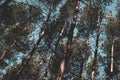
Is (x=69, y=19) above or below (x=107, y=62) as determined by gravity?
above

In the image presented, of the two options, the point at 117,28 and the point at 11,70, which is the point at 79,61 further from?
the point at 11,70

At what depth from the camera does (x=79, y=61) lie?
23688 mm

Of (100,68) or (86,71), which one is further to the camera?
(86,71)

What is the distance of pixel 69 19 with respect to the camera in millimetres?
24188

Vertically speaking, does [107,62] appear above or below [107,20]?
below

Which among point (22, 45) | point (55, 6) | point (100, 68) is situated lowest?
point (100, 68)

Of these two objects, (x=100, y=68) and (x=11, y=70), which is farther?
(x=11, y=70)

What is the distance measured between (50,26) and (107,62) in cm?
580

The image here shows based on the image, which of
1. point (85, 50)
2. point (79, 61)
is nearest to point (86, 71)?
point (79, 61)

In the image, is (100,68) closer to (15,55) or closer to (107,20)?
(107,20)

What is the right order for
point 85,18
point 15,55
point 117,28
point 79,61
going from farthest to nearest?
1. point 15,55
2. point 79,61
3. point 85,18
4. point 117,28

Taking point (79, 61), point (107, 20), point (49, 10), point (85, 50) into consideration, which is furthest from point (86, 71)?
point (49, 10)

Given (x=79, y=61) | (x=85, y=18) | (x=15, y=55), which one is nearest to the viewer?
(x=85, y=18)

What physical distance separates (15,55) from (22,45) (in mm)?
1628
